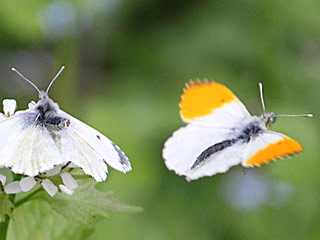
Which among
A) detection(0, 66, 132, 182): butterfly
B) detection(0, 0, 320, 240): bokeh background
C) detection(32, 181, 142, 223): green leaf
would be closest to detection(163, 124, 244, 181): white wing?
detection(32, 181, 142, 223): green leaf

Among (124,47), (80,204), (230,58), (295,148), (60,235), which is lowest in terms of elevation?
(60,235)

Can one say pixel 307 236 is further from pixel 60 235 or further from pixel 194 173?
pixel 60 235

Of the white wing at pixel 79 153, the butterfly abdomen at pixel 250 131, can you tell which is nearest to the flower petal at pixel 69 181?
the white wing at pixel 79 153

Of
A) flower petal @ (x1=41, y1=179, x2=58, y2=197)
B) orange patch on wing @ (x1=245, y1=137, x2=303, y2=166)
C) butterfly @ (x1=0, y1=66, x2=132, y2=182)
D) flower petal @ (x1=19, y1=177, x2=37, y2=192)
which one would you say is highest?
orange patch on wing @ (x1=245, y1=137, x2=303, y2=166)

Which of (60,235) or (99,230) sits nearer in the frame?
(60,235)

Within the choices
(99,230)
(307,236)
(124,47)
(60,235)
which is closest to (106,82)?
(124,47)

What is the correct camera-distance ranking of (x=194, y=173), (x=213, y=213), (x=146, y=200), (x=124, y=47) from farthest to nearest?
(x=124, y=47)
(x=213, y=213)
(x=146, y=200)
(x=194, y=173)

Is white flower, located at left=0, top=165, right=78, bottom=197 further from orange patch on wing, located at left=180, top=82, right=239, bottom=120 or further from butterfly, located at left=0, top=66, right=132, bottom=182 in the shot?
orange patch on wing, located at left=180, top=82, right=239, bottom=120

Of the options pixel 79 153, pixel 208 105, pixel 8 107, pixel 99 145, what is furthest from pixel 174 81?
pixel 79 153
